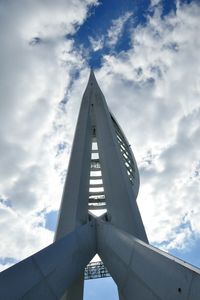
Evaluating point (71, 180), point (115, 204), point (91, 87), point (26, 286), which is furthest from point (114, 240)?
point (91, 87)

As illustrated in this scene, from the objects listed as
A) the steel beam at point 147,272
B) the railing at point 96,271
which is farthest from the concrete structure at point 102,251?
the railing at point 96,271

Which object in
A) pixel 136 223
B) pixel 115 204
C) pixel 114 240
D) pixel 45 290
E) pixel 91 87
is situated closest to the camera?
pixel 45 290

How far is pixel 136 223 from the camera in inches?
417

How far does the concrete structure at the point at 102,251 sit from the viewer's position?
201 inches

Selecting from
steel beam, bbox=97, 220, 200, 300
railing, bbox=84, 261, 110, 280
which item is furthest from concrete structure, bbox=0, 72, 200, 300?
railing, bbox=84, 261, 110, 280

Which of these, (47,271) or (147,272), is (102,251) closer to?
(47,271)

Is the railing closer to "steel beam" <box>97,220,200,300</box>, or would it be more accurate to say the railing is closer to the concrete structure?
the concrete structure

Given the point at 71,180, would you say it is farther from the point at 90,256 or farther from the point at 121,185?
the point at 90,256

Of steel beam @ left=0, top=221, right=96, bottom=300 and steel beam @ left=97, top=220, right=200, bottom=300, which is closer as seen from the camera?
steel beam @ left=97, top=220, right=200, bottom=300

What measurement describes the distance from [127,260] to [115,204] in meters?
4.48

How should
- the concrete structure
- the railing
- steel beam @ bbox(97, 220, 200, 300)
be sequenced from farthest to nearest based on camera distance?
the railing → the concrete structure → steel beam @ bbox(97, 220, 200, 300)

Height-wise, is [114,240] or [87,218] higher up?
[87,218]

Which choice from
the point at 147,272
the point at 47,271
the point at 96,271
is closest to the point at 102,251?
the point at 47,271

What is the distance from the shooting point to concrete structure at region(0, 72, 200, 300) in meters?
5.10
